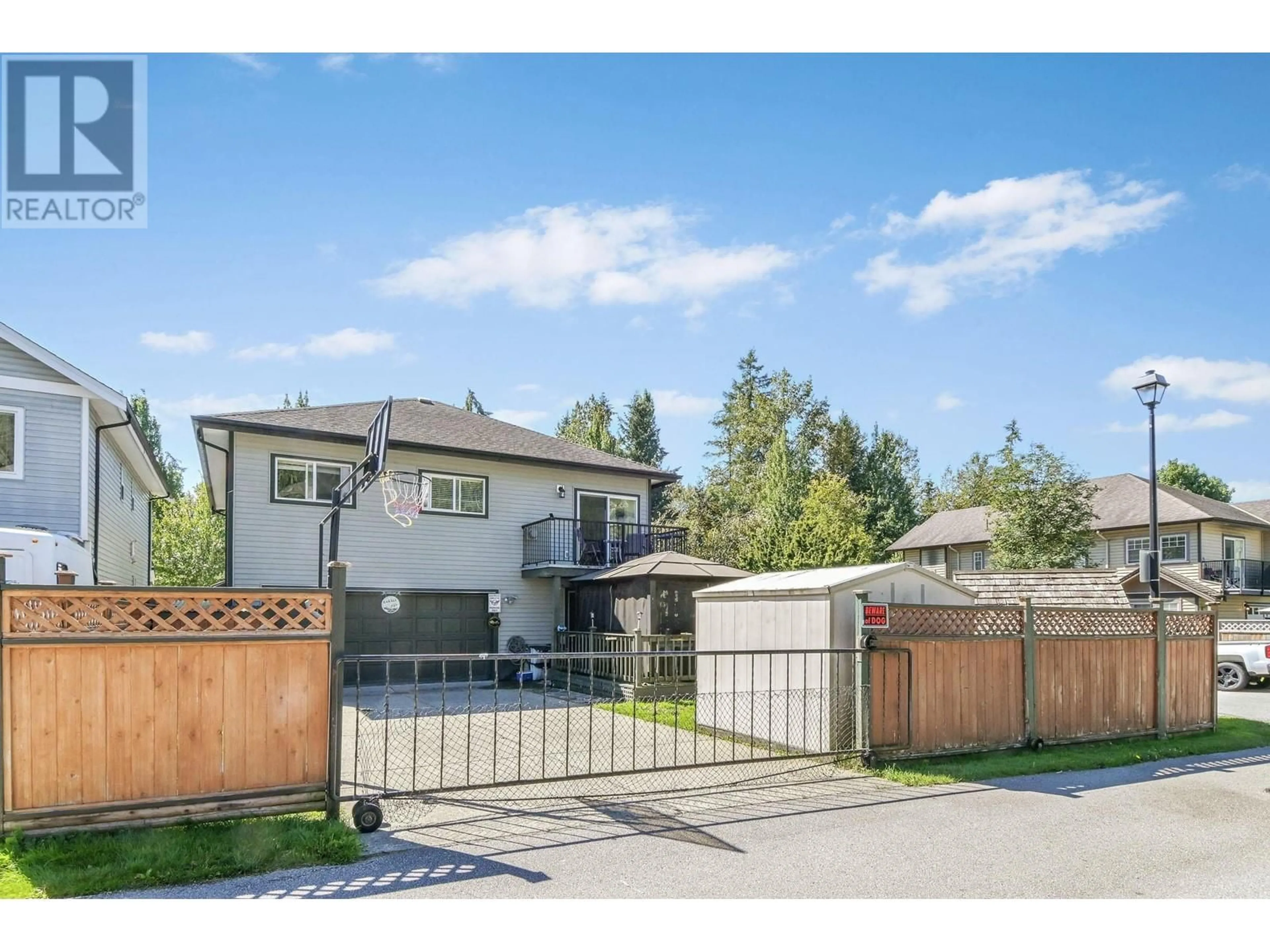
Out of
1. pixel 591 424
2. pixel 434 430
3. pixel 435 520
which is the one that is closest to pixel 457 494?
pixel 435 520

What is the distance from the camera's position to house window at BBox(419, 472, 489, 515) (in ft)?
55.3

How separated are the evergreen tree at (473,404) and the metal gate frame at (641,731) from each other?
37.9m

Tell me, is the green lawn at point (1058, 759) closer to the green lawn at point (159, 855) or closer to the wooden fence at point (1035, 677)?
the wooden fence at point (1035, 677)

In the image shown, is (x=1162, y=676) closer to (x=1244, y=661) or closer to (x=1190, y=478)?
(x=1244, y=661)

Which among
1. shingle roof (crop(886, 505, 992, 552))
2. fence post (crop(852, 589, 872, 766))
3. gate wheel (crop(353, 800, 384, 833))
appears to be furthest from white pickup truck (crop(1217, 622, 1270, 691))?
gate wheel (crop(353, 800, 384, 833))

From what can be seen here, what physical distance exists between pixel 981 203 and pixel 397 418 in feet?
40.1

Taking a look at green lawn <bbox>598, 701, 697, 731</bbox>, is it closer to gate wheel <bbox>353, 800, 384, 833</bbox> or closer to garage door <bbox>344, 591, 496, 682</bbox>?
gate wheel <bbox>353, 800, 384, 833</bbox>

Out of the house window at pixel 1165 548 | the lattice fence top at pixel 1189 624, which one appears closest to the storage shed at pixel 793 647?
the lattice fence top at pixel 1189 624

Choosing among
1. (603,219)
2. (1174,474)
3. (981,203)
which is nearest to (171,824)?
(603,219)

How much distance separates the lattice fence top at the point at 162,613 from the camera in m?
4.92

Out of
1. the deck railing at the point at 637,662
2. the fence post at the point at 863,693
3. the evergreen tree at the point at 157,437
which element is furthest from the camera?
the evergreen tree at the point at 157,437

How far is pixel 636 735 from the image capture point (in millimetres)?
8969

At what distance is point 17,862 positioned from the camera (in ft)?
14.7

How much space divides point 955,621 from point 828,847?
12.2 feet
